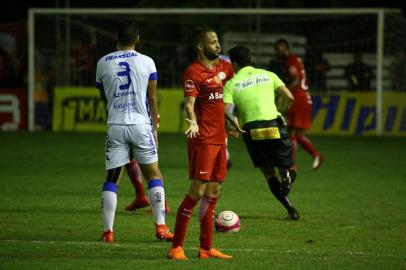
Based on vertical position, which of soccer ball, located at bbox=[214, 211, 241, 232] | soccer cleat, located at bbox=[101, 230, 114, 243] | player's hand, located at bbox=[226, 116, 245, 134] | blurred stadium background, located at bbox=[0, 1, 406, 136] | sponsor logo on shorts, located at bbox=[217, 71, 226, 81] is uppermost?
player's hand, located at bbox=[226, 116, 245, 134]

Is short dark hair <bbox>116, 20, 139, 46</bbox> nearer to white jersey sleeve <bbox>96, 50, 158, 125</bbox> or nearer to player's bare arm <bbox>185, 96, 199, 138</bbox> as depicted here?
white jersey sleeve <bbox>96, 50, 158, 125</bbox>

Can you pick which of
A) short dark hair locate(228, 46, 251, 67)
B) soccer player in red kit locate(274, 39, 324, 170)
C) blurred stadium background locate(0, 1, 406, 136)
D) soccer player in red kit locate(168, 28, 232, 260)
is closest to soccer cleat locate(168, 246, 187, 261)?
soccer player in red kit locate(168, 28, 232, 260)

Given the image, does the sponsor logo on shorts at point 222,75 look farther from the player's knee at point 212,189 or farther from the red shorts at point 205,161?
the red shorts at point 205,161

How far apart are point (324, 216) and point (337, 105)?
14.4m

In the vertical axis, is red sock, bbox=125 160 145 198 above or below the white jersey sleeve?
below

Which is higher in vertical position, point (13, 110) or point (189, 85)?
point (189, 85)

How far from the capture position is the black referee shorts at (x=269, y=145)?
1178cm

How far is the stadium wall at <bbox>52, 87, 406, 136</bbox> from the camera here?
25.9 m

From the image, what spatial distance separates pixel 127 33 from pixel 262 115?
2.78 metres

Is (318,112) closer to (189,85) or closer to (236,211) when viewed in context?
(236,211)

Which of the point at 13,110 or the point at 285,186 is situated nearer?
the point at 285,186

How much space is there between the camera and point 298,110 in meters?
17.9

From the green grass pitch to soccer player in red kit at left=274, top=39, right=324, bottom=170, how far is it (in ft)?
1.39

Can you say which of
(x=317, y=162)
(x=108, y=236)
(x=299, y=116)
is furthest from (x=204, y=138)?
(x=299, y=116)
